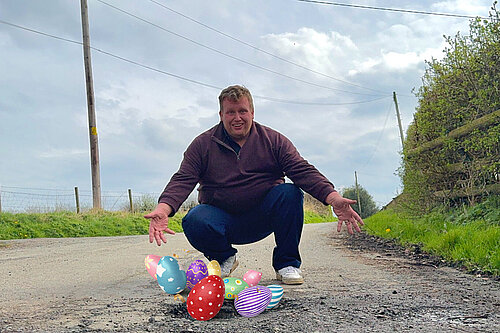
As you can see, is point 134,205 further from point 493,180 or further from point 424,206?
point 493,180

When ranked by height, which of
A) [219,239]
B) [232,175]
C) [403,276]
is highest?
[232,175]

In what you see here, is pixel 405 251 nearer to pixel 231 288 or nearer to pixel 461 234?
pixel 461 234

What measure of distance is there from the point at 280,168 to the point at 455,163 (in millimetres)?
4779

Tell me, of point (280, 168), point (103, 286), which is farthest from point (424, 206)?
point (103, 286)

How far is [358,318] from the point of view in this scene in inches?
105

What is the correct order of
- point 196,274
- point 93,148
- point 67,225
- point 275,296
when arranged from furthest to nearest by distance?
point 93,148, point 67,225, point 196,274, point 275,296

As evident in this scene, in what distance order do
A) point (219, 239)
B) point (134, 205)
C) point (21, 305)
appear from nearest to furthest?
point (21, 305) → point (219, 239) → point (134, 205)

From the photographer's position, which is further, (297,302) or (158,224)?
(158,224)

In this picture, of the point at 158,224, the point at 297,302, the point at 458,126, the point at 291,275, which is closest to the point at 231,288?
the point at 297,302

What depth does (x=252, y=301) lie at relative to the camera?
2.85 metres

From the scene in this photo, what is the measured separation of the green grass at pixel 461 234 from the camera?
14.9 ft

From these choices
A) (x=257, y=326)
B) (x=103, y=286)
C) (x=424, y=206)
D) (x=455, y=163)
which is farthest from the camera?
(x=424, y=206)

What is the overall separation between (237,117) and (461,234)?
3152 mm

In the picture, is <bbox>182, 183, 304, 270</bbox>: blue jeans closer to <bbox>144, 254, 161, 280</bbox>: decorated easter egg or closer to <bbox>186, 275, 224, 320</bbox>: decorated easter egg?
<bbox>144, 254, 161, 280</bbox>: decorated easter egg
